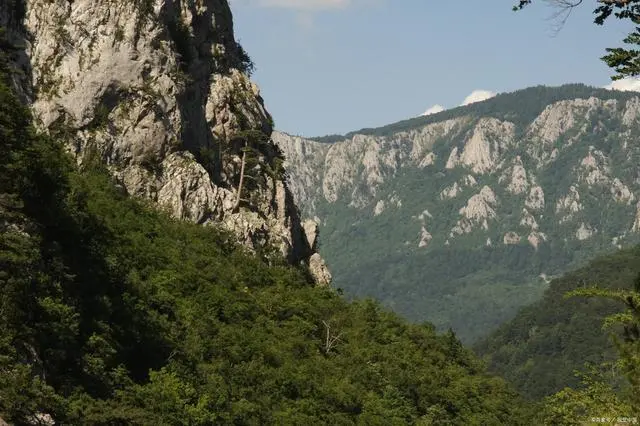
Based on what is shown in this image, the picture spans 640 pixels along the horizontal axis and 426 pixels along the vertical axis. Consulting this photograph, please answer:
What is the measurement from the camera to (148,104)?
86750 mm

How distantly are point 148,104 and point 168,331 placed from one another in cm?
3458

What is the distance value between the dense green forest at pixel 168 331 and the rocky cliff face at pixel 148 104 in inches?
170

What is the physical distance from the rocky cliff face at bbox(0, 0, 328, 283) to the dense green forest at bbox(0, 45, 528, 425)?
4.31m

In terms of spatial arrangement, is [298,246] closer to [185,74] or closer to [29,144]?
[185,74]

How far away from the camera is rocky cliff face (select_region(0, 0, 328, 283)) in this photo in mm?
83750

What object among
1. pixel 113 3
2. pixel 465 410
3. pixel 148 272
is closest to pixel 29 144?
pixel 148 272

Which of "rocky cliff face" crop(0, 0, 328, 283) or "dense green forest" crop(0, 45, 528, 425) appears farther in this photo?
"rocky cliff face" crop(0, 0, 328, 283)

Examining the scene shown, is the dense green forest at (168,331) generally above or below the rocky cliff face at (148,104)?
below

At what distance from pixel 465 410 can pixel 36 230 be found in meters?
62.0

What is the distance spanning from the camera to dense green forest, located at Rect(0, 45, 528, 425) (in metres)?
40.2

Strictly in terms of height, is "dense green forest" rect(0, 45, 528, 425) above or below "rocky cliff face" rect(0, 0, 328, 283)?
below

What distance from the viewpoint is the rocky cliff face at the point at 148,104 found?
83.8m

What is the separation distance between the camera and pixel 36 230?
148ft

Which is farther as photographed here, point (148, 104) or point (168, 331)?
point (148, 104)
